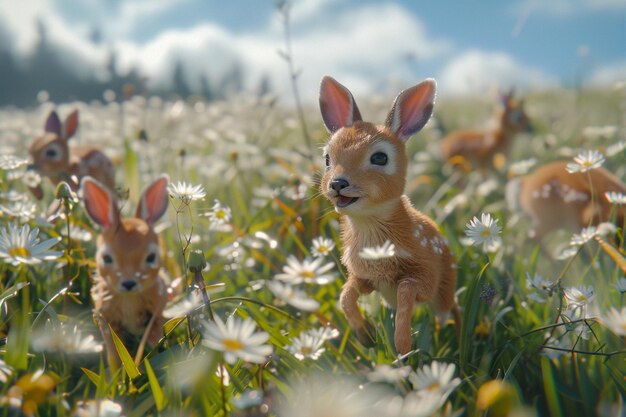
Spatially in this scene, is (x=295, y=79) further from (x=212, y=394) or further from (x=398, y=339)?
(x=212, y=394)

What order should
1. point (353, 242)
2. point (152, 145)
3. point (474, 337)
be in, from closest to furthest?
point (353, 242), point (474, 337), point (152, 145)

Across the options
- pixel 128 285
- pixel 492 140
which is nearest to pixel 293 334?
pixel 128 285

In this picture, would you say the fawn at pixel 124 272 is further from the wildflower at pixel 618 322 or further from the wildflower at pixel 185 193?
the wildflower at pixel 618 322

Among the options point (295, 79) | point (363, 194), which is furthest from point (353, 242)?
point (295, 79)

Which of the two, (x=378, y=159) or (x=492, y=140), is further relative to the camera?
(x=492, y=140)

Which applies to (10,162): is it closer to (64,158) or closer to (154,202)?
(154,202)

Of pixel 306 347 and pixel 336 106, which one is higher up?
pixel 336 106
